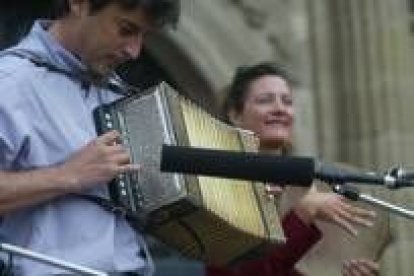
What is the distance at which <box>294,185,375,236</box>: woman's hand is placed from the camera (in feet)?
12.2

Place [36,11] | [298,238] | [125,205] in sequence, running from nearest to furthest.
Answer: [125,205] < [298,238] < [36,11]

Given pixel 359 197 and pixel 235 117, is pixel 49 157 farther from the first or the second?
pixel 235 117

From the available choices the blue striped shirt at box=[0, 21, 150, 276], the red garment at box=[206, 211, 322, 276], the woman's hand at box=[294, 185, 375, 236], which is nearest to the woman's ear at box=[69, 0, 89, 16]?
the blue striped shirt at box=[0, 21, 150, 276]

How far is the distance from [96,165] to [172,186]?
16 cm

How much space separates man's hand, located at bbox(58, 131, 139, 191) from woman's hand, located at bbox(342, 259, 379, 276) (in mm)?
990

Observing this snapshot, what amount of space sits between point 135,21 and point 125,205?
402 millimetres

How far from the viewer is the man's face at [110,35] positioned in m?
3.23

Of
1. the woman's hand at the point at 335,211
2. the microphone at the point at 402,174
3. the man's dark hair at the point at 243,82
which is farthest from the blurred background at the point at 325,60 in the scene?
the microphone at the point at 402,174

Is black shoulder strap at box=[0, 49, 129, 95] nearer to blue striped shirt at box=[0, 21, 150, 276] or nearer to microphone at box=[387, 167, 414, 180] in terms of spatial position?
blue striped shirt at box=[0, 21, 150, 276]

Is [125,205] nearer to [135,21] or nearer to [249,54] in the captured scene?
[135,21]

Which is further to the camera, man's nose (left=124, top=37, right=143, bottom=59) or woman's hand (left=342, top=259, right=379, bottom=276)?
woman's hand (left=342, top=259, right=379, bottom=276)

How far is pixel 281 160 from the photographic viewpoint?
9.41 ft

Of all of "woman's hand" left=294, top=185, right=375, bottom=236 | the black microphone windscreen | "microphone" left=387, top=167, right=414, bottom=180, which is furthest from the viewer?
"woman's hand" left=294, top=185, right=375, bottom=236

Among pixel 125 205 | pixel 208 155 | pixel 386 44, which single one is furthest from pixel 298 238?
pixel 386 44
